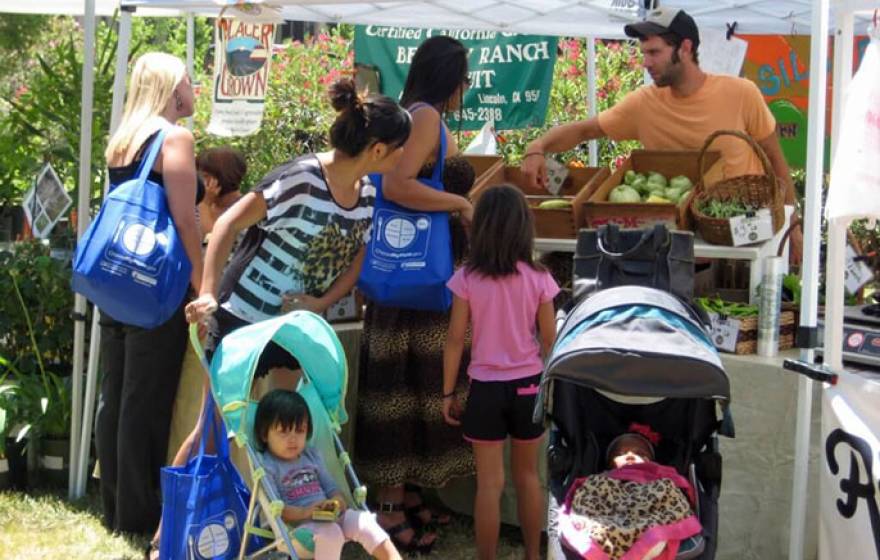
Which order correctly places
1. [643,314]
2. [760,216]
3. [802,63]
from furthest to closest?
[802,63], [760,216], [643,314]

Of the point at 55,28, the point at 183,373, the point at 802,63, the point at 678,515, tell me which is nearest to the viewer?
the point at 678,515

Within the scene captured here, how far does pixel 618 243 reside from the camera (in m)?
4.08

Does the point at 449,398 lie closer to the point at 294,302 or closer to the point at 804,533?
the point at 294,302

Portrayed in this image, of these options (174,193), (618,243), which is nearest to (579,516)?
(618,243)

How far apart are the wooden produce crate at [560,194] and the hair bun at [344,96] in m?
0.90

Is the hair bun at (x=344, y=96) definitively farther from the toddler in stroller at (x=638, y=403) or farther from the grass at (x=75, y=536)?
the grass at (x=75, y=536)

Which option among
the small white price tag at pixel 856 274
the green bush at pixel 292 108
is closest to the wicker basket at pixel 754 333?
the small white price tag at pixel 856 274

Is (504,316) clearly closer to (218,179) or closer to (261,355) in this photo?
(261,355)

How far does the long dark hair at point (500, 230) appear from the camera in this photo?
174 inches

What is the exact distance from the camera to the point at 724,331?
4594 mm

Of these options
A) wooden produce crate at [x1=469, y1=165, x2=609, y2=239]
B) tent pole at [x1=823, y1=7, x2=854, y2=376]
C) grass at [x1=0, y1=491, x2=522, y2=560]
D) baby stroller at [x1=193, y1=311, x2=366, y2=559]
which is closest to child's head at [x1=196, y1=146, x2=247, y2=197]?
wooden produce crate at [x1=469, y1=165, x2=609, y2=239]

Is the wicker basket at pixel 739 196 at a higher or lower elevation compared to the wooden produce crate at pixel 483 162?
lower

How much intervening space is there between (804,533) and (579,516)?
138 cm

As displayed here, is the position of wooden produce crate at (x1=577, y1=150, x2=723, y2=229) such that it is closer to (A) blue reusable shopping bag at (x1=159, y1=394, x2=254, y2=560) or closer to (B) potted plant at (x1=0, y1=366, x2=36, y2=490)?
(A) blue reusable shopping bag at (x1=159, y1=394, x2=254, y2=560)
